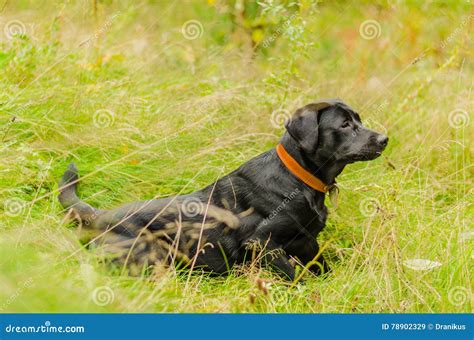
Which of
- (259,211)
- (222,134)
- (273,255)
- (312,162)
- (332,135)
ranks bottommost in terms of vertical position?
(273,255)

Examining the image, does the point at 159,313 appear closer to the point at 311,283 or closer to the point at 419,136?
the point at 311,283

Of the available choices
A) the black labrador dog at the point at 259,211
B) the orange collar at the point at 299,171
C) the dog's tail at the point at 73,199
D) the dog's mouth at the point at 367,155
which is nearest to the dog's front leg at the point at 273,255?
the black labrador dog at the point at 259,211

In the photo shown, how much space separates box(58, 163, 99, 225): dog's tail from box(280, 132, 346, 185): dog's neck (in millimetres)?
1003

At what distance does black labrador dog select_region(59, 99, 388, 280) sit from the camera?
3295mm

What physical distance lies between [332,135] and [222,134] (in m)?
1.17

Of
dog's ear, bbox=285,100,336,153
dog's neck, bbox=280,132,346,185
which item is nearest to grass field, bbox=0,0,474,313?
dog's neck, bbox=280,132,346,185

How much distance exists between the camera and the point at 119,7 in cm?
Result: 548

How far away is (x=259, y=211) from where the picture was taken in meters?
3.37

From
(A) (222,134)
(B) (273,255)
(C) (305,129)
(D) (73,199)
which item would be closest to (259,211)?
(B) (273,255)

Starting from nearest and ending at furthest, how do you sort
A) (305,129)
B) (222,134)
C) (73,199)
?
1. (305,129)
2. (73,199)
3. (222,134)

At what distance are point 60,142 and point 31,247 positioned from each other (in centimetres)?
100

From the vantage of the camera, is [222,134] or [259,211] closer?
[259,211]

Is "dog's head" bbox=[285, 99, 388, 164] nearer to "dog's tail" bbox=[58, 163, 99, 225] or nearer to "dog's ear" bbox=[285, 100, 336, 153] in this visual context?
"dog's ear" bbox=[285, 100, 336, 153]

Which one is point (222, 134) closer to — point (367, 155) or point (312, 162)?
point (312, 162)
